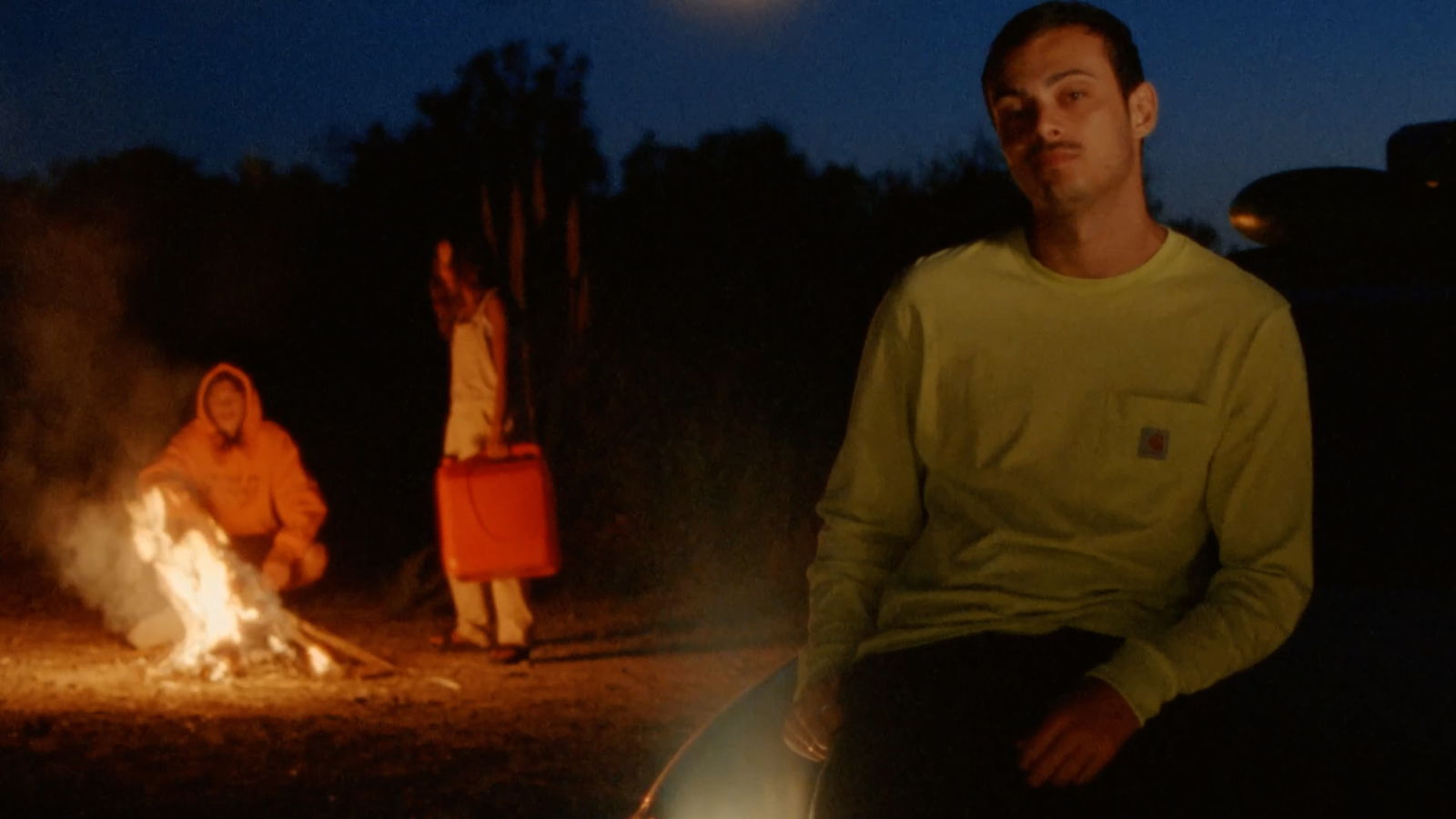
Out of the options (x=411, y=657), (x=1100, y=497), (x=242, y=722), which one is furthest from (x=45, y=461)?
(x=1100, y=497)

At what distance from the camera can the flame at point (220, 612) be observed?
8.67 m

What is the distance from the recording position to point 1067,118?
7.91 ft

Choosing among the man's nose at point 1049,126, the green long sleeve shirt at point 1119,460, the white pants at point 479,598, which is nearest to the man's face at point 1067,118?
the man's nose at point 1049,126

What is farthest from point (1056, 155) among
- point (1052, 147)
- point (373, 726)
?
point (373, 726)

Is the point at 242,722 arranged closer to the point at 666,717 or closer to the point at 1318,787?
the point at 666,717

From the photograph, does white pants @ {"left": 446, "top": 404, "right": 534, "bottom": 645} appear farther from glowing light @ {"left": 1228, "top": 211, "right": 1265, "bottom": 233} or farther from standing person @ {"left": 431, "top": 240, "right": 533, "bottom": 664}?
glowing light @ {"left": 1228, "top": 211, "right": 1265, "bottom": 233}

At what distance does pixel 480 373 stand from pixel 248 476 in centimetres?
162

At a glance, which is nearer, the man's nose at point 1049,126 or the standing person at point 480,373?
the man's nose at point 1049,126

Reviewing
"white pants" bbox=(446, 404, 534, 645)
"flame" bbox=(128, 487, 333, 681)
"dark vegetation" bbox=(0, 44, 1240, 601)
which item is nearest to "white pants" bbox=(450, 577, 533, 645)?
"white pants" bbox=(446, 404, 534, 645)

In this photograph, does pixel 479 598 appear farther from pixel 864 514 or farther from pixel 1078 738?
pixel 1078 738

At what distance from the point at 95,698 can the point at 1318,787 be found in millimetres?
6879

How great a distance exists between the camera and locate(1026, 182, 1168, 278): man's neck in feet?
8.01

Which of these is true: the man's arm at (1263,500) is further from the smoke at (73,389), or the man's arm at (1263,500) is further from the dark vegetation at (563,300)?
the smoke at (73,389)

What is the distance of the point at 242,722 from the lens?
24.5 feet
